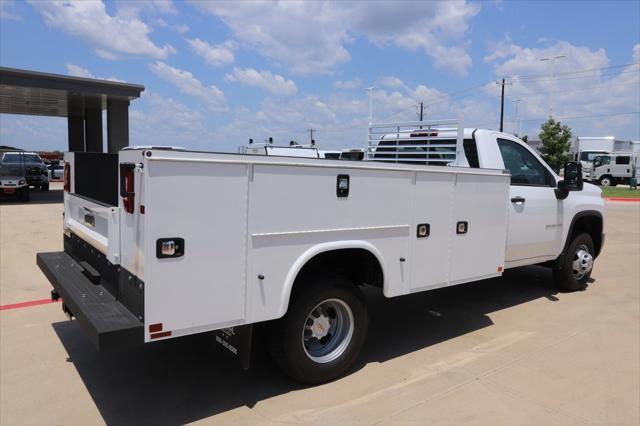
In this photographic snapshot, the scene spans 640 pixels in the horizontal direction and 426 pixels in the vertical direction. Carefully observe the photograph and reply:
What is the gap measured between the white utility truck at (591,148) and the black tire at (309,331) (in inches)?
1795

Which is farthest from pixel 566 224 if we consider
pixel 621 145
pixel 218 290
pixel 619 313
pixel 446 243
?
pixel 621 145

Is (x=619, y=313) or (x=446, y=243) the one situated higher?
(x=446, y=243)

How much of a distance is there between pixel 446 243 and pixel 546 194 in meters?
2.26

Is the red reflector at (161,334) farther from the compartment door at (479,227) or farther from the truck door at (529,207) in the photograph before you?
the truck door at (529,207)

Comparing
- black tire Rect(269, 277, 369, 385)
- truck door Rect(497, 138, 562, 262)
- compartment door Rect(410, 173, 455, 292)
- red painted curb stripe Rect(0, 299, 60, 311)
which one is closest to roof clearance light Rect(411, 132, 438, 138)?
truck door Rect(497, 138, 562, 262)

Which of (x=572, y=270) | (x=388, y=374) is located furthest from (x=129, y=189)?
(x=572, y=270)

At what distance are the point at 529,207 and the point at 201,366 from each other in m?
4.11

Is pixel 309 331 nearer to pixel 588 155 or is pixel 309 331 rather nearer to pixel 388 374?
pixel 388 374

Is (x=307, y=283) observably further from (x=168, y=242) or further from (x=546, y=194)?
(x=546, y=194)

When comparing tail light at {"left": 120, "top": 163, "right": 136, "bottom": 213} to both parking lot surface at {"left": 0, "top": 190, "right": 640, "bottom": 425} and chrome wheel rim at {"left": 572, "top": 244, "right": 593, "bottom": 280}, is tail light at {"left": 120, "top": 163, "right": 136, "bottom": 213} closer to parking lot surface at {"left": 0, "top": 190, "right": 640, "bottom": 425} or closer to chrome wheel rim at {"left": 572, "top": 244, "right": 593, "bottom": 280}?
parking lot surface at {"left": 0, "top": 190, "right": 640, "bottom": 425}

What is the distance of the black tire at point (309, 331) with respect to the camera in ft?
12.4

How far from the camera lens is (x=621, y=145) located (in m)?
50.4

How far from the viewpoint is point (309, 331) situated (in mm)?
4078

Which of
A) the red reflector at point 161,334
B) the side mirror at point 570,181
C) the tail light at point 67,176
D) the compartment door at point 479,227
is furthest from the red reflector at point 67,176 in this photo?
the side mirror at point 570,181
